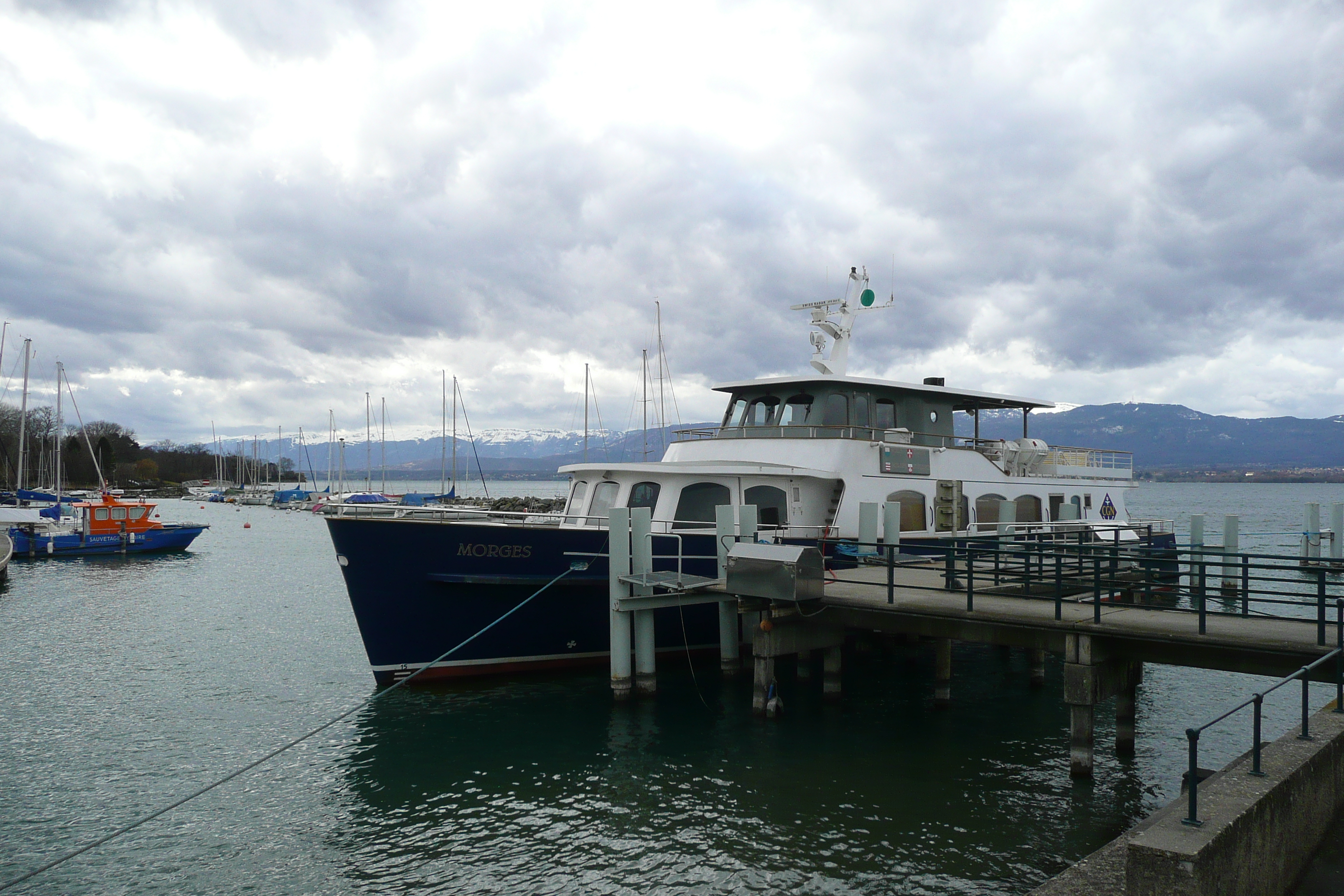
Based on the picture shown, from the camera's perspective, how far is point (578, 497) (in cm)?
1872

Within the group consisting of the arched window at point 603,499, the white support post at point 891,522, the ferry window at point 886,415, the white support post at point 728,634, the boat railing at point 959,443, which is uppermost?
the ferry window at point 886,415

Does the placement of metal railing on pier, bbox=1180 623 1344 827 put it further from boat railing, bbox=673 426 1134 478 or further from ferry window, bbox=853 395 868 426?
ferry window, bbox=853 395 868 426

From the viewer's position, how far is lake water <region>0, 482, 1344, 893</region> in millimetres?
8984

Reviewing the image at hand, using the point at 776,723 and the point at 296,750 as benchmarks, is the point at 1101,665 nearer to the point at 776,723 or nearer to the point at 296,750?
the point at 776,723

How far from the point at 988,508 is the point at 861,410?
467 centimetres

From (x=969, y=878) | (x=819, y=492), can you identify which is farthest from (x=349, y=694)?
(x=969, y=878)

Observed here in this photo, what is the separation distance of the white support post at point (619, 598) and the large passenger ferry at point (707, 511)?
3.79 ft

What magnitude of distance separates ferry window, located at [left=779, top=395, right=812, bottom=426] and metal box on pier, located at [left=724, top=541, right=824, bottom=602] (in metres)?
5.99

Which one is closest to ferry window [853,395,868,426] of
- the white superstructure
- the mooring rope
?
the white superstructure

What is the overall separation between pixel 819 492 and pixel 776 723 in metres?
5.63

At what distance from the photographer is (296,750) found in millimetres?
13133

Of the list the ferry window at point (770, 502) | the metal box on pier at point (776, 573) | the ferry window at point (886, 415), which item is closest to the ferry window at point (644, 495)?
the ferry window at point (770, 502)

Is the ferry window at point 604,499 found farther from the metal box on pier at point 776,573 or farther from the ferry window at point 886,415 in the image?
the ferry window at point 886,415

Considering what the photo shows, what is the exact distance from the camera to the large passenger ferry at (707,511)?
14.8 meters
